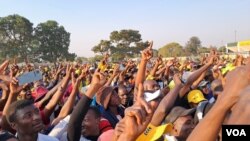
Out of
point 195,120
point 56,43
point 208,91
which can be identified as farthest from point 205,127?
point 56,43

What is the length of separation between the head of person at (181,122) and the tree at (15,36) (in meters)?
44.5

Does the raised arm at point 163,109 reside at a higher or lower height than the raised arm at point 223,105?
lower

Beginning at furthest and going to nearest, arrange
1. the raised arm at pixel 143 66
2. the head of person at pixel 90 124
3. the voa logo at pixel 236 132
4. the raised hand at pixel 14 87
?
the raised arm at pixel 143 66
the raised hand at pixel 14 87
the head of person at pixel 90 124
the voa logo at pixel 236 132

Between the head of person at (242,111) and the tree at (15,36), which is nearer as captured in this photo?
the head of person at (242,111)

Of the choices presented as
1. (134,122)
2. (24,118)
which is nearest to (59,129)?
(24,118)

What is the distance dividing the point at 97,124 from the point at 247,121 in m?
2.39

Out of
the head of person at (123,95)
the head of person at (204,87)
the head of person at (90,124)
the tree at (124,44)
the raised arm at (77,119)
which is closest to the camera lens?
the raised arm at (77,119)

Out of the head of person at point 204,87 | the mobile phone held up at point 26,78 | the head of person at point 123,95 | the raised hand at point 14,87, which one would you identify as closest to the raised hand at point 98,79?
the raised hand at point 14,87

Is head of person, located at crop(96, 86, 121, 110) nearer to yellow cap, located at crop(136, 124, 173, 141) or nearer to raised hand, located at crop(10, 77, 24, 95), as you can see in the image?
raised hand, located at crop(10, 77, 24, 95)

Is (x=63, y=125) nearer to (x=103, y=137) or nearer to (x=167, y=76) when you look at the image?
(x=103, y=137)

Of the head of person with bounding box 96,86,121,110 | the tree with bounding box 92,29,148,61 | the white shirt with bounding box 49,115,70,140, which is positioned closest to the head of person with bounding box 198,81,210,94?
the head of person with bounding box 96,86,121,110

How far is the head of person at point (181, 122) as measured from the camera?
3.00 meters

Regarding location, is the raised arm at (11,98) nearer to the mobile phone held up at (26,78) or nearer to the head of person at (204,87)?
the mobile phone held up at (26,78)

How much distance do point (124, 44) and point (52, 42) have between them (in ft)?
39.9
